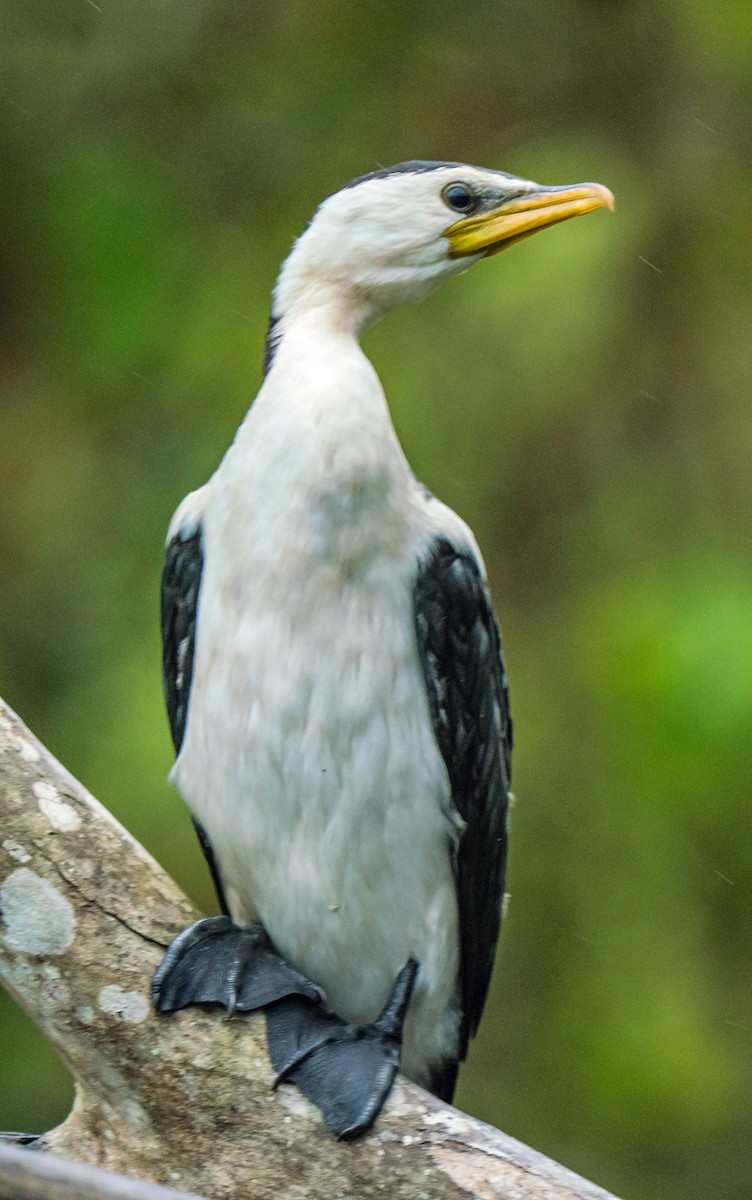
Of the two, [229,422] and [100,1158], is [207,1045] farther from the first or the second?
[229,422]

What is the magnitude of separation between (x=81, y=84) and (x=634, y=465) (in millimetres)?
2273

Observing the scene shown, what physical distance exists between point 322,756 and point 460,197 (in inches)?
37.6

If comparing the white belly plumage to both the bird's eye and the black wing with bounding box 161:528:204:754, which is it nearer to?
the black wing with bounding box 161:528:204:754

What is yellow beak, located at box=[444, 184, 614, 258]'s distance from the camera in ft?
8.09

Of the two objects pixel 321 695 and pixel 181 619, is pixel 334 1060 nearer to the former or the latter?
pixel 321 695

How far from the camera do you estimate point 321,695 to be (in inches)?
91.1

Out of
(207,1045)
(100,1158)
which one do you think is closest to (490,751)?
(207,1045)

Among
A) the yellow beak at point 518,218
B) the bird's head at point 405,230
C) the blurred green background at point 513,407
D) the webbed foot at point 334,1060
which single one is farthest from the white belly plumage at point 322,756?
the blurred green background at point 513,407

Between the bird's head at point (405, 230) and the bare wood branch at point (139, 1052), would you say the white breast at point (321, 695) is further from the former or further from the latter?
the bare wood branch at point (139, 1052)

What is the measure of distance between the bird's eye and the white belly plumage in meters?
0.56

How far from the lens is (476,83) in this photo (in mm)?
5215

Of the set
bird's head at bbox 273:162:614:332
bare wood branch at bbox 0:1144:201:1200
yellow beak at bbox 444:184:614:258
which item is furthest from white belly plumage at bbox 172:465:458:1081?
bare wood branch at bbox 0:1144:201:1200

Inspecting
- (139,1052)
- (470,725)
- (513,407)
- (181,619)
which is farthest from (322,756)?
(513,407)

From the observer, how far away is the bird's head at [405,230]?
2.40 m
